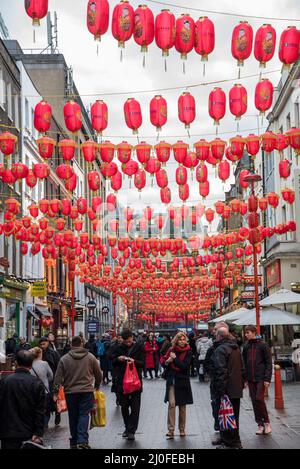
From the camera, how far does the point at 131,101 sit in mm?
21250

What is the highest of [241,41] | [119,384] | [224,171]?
[241,41]

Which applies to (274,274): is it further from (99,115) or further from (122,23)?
(122,23)

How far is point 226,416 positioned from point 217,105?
31.1 ft

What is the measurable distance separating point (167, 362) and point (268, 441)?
2501 mm

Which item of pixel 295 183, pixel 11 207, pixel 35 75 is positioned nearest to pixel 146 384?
pixel 11 207

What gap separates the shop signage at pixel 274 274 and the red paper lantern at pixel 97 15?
100 feet

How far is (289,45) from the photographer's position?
17.7m

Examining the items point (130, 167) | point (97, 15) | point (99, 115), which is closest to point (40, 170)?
point (130, 167)

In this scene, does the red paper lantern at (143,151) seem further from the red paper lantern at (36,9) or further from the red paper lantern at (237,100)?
the red paper lantern at (36,9)

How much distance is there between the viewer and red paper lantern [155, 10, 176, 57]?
17109 millimetres

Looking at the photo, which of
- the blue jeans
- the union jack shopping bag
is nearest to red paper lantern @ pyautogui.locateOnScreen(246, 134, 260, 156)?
the union jack shopping bag

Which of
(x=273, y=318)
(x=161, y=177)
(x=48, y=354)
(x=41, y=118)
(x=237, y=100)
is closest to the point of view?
(x=48, y=354)

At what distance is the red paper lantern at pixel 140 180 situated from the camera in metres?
29.6
